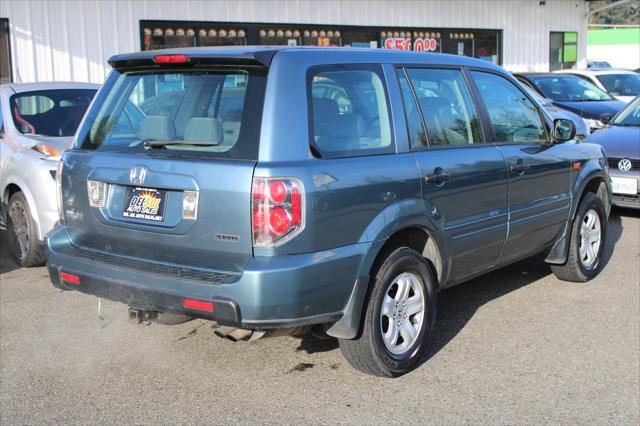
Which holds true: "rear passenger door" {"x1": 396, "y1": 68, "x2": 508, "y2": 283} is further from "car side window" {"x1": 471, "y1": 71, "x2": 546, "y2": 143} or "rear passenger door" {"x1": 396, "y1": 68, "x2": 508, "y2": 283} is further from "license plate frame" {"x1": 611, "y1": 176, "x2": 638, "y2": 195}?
"license plate frame" {"x1": 611, "y1": 176, "x2": 638, "y2": 195}

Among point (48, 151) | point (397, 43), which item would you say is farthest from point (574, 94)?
point (48, 151)

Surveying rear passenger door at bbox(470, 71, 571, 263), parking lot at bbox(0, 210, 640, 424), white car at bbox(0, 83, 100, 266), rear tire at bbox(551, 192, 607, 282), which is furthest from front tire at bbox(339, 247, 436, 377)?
white car at bbox(0, 83, 100, 266)

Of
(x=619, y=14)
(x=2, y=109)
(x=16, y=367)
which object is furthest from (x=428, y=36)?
(x=619, y=14)

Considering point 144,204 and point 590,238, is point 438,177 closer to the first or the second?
point 144,204

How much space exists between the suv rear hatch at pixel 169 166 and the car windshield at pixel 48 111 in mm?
2926

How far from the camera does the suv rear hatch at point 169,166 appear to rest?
368 centimetres

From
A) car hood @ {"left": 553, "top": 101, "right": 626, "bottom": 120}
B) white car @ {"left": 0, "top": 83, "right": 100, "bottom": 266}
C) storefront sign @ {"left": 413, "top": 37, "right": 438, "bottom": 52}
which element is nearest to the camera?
white car @ {"left": 0, "top": 83, "right": 100, "bottom": 266}

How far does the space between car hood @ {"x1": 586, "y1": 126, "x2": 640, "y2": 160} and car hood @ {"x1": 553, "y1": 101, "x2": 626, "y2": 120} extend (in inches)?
130

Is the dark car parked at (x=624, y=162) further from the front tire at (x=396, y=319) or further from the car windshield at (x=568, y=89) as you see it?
the front tire at (x=396, y=319)

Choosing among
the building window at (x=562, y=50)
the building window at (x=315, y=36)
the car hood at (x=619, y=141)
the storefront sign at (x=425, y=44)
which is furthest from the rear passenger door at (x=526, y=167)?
the building window at (x=562, y=50)

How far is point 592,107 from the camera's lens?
13.2 metres

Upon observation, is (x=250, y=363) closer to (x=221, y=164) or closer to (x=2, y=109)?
(x=221, y=164)

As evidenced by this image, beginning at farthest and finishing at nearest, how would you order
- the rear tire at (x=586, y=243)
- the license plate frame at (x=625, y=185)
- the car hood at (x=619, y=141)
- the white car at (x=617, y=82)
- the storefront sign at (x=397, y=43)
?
the storefront sign at (x=397, y=43), the white car at (x=617, y=82), the car hood at (x=619, y=141), the license plate frame at (x=625, y=185), the rear tire at (x=586, y=243)

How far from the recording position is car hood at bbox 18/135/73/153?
6.65 metres
